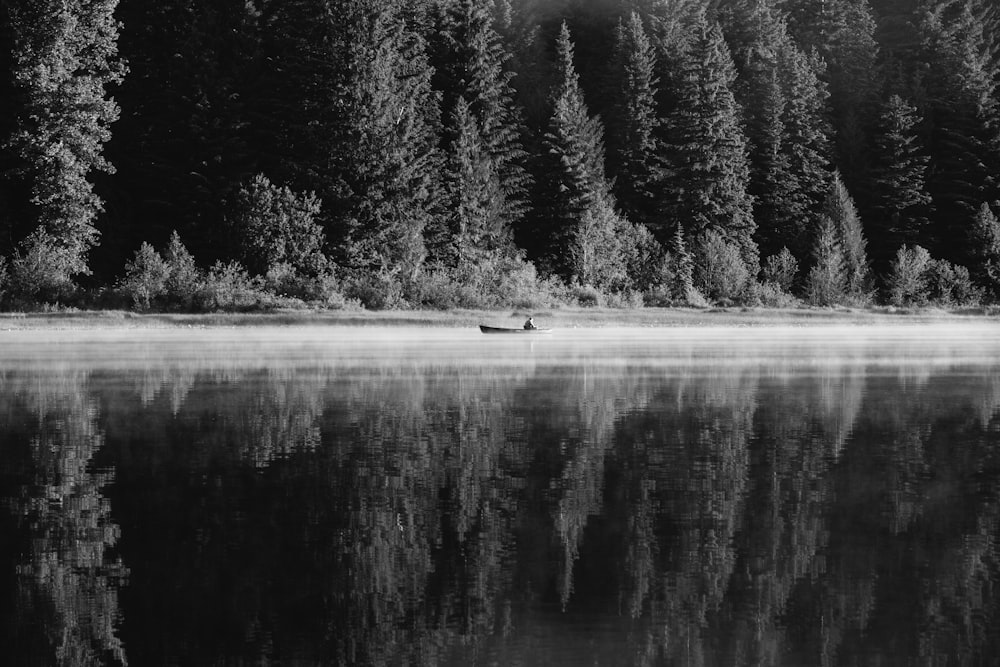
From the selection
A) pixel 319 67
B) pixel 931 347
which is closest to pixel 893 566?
pixel 931 347

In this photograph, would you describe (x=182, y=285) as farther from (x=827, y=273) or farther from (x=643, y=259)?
(x=827, y=273)

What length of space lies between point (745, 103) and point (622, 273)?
67.1 feet

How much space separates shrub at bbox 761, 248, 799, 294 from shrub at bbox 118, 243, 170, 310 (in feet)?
98.8

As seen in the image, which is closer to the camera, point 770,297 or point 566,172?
point 770,297

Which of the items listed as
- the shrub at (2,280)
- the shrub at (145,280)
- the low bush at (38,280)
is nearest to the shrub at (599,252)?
the shrub at (145,280)

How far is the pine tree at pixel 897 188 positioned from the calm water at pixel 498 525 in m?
54.4

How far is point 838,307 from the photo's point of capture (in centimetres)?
6128

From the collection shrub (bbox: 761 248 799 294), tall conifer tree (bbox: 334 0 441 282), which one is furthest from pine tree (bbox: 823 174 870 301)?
tall conifer tree (bbox: 334 0 441 282)

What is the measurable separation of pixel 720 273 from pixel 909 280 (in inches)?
405

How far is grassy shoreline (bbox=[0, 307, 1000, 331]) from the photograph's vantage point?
42062 millimetres

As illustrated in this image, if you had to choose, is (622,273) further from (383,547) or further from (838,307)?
(383,547)

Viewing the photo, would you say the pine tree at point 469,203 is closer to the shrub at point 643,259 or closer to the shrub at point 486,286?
the shrub at point 486,286

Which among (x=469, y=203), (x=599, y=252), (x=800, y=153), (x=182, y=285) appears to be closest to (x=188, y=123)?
(x=469, y=203)

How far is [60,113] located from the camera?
5206 centimetres
